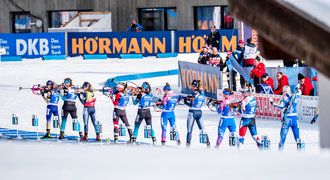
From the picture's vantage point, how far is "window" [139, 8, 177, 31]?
4844cm

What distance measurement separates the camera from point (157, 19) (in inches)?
1930

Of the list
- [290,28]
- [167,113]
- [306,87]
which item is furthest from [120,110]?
[290,28]

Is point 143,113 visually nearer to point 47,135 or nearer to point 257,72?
point 47,135

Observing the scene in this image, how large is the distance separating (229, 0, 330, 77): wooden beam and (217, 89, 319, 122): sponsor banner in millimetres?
15895

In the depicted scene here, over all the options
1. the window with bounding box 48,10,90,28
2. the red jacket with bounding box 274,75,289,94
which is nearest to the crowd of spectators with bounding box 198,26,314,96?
the red jacket with bounding box 274,75,289,94

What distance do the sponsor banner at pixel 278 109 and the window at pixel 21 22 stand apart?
28943mm

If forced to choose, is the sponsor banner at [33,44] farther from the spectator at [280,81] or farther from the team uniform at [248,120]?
the team uniform at [248,120]

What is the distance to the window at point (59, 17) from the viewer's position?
1948 inches

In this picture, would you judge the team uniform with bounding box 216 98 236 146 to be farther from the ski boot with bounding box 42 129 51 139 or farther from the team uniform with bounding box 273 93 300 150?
the ski boot with bounding box 42 129 51 139

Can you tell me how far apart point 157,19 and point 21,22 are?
755 cm

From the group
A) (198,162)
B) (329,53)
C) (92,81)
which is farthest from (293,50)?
(92,81)

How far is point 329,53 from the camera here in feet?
15.5

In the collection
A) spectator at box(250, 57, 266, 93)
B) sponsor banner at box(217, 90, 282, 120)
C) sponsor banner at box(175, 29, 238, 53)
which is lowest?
sponsor banner at box(217, 90, 282, 120)

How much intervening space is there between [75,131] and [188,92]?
652 cm
